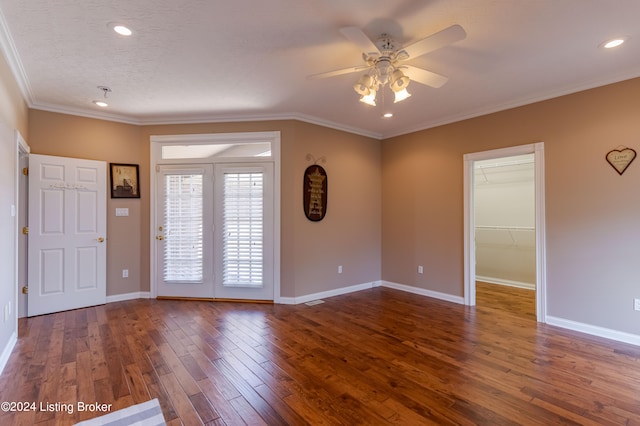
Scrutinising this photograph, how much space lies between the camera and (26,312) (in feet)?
12.6

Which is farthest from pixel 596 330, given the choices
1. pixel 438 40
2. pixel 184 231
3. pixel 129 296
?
pixel 129 296

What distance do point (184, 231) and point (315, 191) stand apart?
199cm

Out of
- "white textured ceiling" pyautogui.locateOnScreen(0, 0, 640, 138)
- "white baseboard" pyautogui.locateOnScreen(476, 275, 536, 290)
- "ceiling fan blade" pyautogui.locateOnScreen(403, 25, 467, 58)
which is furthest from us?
"white baseboard" pyautogui.locateOnScreen(476, 275, 536, 290)

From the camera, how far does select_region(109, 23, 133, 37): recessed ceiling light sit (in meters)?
2.36

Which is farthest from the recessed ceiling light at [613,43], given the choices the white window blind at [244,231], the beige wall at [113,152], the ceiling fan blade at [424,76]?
the beige wall at [113,152]

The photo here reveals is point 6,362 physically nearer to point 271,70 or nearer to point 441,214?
point 271,70

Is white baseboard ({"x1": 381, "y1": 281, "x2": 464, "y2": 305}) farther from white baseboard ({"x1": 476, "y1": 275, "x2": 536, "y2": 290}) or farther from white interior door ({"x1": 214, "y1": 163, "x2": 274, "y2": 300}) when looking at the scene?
white interior door ({"x1": 214, "y1": 163, "x2": 274, "y2": 300})

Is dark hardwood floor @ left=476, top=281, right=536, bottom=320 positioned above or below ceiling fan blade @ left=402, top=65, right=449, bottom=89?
below

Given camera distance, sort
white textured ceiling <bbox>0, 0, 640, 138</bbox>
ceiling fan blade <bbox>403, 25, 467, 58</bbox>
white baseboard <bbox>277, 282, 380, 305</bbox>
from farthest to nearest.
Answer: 1. white baseboard <bbox>277, 282, 380, 305</bbox>
2. white textured ceiling <bbox>0, 0, 640, 138</bbox>
3. ceiling fan blade <bbox>403, 25, 467, 58</bbox>

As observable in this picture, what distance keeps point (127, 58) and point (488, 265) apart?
6392mm

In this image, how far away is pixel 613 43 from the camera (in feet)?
8.50

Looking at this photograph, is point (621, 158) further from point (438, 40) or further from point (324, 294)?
point (324, 294)

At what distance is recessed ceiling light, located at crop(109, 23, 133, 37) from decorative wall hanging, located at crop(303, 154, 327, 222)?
Result: 2619 millimetres

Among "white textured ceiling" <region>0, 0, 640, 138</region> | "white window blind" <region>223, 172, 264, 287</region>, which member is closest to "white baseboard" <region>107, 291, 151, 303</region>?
"white window blind" <region>223, 172, 264, 287</region>
